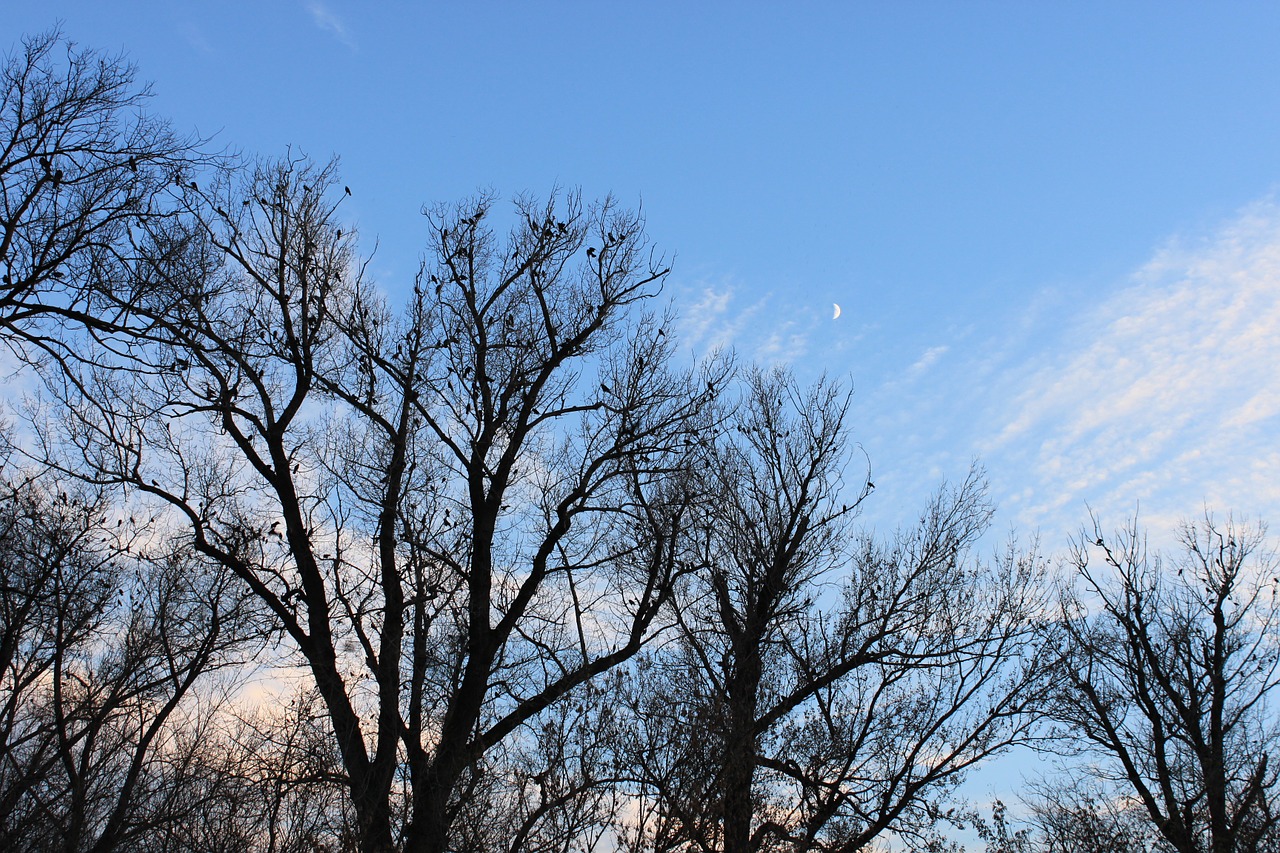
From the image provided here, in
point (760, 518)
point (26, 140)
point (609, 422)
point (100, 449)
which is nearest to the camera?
point (26, 140)

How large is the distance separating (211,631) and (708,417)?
23.2 feet

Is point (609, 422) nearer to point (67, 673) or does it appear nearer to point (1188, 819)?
point (67, 673)

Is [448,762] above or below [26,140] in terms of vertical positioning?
below

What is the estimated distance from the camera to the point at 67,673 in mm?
12359

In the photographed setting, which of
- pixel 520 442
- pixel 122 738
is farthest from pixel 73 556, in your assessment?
pixel 520 442

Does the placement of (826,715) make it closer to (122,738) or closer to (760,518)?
(760,518)

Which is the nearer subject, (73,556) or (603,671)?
(603,671)

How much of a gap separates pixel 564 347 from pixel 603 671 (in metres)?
4.21

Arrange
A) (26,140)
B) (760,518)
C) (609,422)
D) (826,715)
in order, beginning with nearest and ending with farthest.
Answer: (26,140) < (609,422) < (826,715) < (760,518)

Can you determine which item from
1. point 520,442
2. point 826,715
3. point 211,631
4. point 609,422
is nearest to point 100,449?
point 211,631

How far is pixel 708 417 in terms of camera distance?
12672 millimetres

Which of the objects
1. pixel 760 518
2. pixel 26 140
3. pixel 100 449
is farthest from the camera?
pixel 760 518

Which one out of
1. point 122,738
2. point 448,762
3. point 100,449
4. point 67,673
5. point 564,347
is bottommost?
point 448,762

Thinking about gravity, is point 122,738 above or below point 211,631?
below
